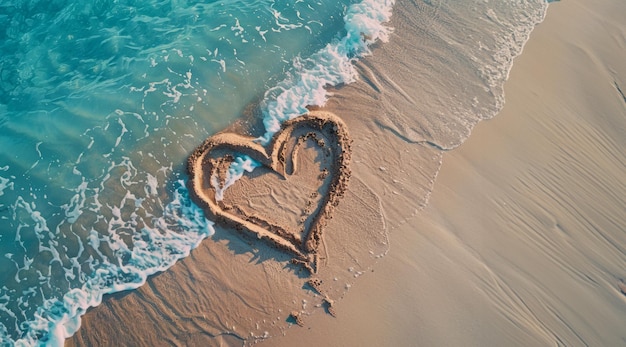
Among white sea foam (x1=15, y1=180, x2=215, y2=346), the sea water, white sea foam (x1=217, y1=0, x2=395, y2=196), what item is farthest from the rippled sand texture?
white sea foam (x1=217, y1=0, x2=395, y2=196)

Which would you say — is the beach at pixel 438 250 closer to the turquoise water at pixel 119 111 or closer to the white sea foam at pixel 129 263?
the white sea foam at pixel 129 263

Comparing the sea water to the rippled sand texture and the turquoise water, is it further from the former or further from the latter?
the rippled sand texture

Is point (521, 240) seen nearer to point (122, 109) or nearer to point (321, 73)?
point (321, 73)

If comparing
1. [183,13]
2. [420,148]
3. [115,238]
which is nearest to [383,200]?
[420,148]

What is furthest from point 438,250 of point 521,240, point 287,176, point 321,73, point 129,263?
point 129,263

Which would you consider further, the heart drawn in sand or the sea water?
the heart drawn in sand

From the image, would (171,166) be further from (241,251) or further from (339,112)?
(339,112)
